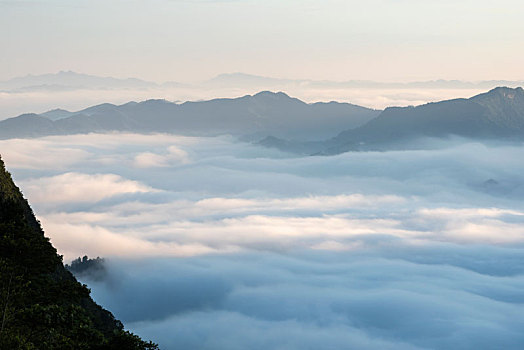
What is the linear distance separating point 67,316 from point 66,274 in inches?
2404

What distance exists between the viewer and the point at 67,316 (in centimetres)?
3744

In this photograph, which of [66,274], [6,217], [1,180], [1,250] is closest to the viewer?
[1,250]

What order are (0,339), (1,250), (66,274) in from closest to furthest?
(0,339)
(1,250)
(66,274)

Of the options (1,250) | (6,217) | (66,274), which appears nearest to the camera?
(1,250)

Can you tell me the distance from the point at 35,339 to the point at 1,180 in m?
49.8

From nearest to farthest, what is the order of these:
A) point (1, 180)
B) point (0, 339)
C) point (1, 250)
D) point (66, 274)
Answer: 1. point (0, 339)
2. point (1, 250)
3. point (1, 180)
4. point (66, 274)

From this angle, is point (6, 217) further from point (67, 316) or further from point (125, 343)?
point (125, 343)

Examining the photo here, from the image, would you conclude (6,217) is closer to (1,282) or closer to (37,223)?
(1,282)

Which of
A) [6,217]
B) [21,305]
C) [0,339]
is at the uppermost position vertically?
[6,217]

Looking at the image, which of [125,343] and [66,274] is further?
[66,274]

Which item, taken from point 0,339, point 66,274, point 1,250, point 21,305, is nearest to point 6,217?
point 21,305

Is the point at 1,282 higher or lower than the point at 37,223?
lower

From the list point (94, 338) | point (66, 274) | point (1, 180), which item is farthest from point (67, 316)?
point (66, 274)

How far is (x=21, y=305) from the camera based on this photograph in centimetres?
4153
